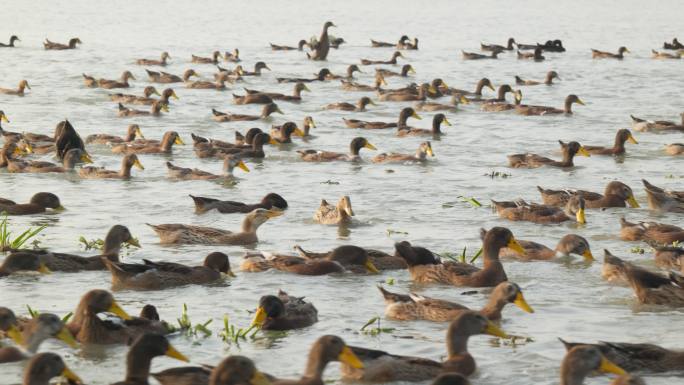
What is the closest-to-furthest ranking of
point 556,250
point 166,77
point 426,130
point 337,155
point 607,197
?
point 556,250
point 607,197
point 337,155
point 426,130
point 166,77

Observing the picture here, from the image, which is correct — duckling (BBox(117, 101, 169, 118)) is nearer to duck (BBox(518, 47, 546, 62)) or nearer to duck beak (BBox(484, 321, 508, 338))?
duck (BBox(518, 47, 546, 62))

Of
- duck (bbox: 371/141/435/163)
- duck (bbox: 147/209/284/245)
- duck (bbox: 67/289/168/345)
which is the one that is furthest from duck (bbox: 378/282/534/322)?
duck (bbox: 371/141/435/163)

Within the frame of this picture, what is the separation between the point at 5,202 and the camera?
18078mm

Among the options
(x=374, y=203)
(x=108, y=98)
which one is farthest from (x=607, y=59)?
(x=374, y=203)

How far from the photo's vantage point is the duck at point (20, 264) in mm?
13727

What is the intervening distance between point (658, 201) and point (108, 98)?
19148 mm

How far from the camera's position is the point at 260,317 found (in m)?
11.9

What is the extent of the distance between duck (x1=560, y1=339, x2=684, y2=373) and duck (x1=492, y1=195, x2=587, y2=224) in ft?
23.1

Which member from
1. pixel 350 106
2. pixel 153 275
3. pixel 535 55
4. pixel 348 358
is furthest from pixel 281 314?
pixel 535 55

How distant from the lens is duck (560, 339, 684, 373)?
10.6 metres

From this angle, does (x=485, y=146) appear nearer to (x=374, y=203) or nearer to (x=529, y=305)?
(x=374, y=203)

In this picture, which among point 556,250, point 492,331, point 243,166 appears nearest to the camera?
point 492,331

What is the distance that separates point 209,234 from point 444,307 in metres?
4.69

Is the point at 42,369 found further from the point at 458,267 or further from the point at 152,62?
the point at 152,62
